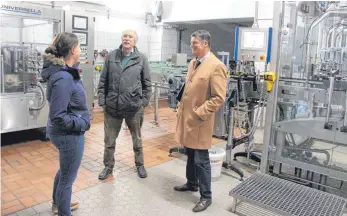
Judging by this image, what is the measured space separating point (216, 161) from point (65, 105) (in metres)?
1.78

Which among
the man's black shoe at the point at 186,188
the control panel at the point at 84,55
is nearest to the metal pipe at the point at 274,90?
the man's black shoe at the point at 186,188

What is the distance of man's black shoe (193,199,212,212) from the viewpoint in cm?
265

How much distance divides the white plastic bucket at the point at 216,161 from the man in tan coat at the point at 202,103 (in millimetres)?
483

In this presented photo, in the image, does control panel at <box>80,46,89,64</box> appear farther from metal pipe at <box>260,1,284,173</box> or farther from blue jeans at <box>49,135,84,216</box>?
blue jeans at <box>49,135,84,216</box>

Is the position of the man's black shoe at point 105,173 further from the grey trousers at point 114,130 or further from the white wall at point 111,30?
the white wall at point 111,30

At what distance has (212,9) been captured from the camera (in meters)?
6.14

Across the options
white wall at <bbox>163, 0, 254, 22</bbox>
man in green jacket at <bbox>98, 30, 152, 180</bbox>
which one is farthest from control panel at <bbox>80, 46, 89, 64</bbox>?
white wall at <bbox>163, 0, 254, 22</bbox>

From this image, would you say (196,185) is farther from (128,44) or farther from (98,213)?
(128,44)

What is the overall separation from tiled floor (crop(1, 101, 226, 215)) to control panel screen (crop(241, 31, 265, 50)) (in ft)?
5.43

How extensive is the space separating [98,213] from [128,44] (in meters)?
1.54

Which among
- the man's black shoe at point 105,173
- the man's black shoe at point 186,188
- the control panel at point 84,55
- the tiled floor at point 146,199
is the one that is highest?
the control panel at point 84,55

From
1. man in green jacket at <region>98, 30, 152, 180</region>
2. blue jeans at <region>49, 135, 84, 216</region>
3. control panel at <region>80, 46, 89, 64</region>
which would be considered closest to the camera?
blue jeans at <region>49, 135, 84, 216</region>

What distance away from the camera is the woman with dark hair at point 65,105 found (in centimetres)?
193

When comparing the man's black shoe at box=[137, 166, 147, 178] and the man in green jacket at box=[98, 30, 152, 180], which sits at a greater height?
the man in green jacket at box=[98, 30, 152, 180]
